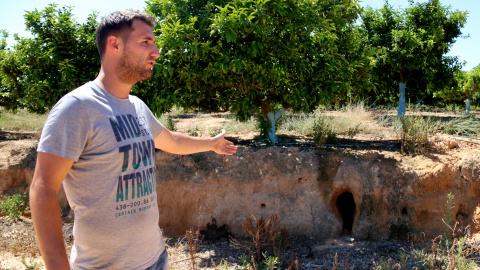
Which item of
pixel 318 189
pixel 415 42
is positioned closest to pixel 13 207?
pixel 318 189

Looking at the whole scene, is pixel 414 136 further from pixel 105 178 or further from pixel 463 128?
pixel 105 178

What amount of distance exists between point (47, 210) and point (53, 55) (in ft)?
22.2

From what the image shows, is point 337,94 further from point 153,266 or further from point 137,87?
point 153,266

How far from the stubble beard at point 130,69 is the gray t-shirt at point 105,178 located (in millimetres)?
126

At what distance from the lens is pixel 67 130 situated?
150 centimetres

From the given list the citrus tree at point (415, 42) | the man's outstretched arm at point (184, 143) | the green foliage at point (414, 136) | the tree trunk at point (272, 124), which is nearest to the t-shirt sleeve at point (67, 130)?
the man's outstretched arm at point (184, 143)

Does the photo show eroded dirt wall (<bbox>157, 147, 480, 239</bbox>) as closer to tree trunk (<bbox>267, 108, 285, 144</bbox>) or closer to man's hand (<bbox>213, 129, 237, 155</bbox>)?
tree trunk (<bbox>267, 108, 285, 144</bbox>)

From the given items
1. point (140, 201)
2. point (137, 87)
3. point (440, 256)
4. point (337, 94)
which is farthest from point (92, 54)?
point (440, 256)

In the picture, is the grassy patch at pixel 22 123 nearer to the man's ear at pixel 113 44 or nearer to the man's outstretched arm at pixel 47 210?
Answer: the man's ear at pixel 113 44

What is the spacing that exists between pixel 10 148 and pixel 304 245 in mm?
7351

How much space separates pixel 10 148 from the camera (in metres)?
8.32

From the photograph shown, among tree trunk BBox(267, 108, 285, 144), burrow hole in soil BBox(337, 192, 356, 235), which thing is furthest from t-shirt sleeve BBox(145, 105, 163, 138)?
tree trunk BBox(267, 108, 285, 144)

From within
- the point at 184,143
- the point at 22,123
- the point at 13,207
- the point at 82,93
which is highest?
the point at 82,93

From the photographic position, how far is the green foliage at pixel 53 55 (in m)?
7.18
